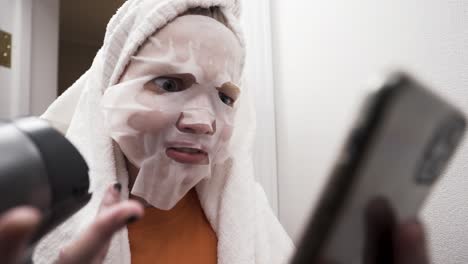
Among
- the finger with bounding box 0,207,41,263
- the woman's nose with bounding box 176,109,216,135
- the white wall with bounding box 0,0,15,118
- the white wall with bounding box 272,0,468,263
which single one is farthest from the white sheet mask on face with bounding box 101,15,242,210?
the white wall with bounding box 0,0,15,118

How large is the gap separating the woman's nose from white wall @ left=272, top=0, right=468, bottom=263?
0.65ft

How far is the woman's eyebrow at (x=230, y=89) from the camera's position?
2.00 feet

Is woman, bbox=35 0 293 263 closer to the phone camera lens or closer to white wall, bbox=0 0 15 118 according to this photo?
the phone camera lens

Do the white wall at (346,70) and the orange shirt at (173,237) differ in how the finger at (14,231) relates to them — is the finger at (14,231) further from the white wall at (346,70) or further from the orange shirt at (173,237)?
the orange shirt at (173,237)

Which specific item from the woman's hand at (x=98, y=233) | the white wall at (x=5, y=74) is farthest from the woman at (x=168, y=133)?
the white wall at (x=5, y=74)

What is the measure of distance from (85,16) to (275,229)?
195cm

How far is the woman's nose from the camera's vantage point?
0.55 meters

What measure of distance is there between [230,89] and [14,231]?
454 mm

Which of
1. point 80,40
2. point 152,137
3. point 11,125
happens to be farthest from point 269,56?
point 80,40

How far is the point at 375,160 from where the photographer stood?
0.21m

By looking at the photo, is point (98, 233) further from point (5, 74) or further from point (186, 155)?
point (5, 74)

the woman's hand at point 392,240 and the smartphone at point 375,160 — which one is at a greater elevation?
the smartphone at point 375,160

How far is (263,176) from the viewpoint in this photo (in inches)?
39.6

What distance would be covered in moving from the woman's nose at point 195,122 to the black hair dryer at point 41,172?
9.9 inches
